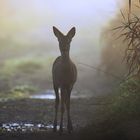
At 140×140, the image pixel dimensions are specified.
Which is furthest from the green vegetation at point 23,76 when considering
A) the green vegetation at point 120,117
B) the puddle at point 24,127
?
the green vegetation at point 120,117

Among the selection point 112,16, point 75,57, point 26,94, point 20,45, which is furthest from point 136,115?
point 20,45

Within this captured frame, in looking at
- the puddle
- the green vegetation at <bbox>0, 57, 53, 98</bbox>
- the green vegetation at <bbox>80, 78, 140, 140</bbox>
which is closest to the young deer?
the puddle

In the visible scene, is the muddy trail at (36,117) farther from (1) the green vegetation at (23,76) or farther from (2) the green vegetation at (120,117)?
(1) the green vegetation at (23,76)

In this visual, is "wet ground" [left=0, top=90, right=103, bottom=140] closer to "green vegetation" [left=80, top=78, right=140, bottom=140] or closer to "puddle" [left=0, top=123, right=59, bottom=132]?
"puddle" [left=0, top=123, right=59, bottom=132]

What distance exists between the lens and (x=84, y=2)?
42625mm

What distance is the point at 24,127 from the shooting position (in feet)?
45.9

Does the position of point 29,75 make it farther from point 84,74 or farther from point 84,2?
point 84,2

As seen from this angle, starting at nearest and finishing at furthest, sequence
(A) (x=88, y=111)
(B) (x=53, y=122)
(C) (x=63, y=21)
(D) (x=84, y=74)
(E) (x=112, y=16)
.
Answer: (B) (x=53, y=122) → (A) (x=88, y=111) → (E) (x=112, y=16) → (D) (x=84, y=74) → (C) (x=63, y=21)

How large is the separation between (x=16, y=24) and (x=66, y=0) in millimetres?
6262

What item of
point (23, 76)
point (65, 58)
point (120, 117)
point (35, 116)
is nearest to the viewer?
point (120, 117)

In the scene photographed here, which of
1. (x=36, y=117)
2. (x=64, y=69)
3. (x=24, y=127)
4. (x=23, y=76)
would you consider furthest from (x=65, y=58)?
(x=23, y=76)

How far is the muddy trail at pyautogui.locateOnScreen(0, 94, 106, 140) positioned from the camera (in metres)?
12.7

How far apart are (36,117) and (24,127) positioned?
1466mm

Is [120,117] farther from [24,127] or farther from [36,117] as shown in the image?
[36,117]
